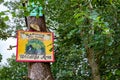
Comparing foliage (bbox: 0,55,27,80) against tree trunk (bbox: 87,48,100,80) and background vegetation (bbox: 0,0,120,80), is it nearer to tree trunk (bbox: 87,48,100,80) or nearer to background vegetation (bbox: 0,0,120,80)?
background vegetation (bbox: 0,0,120,80)

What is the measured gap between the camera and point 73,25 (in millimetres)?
2076

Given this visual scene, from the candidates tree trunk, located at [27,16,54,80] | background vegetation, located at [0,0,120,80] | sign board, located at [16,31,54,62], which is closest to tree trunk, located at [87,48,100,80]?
background vegetation, located at [0,0,120,80]

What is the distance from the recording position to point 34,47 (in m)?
2.86

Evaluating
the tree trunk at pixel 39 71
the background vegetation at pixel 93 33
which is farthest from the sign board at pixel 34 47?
the background vegetation at pixel 93 33

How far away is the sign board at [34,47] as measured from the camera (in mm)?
2789

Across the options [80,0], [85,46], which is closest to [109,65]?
[85,46]

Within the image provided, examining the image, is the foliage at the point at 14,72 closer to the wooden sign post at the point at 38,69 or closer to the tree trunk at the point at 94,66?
the wooden sign post at the point at 38,69

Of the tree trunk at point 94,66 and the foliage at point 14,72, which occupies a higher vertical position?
the tree trunk at point 94,66

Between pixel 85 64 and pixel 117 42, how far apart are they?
874mm

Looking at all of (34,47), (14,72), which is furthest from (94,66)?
(14,72)

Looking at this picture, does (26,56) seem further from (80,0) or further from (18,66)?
(18,66)

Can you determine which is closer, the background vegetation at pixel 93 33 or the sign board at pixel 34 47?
the background vegetation at pixel 93 33

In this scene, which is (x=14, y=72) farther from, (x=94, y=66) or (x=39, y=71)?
(x=94, y=66)

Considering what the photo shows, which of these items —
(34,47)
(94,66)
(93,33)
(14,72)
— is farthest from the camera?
(14,72)
